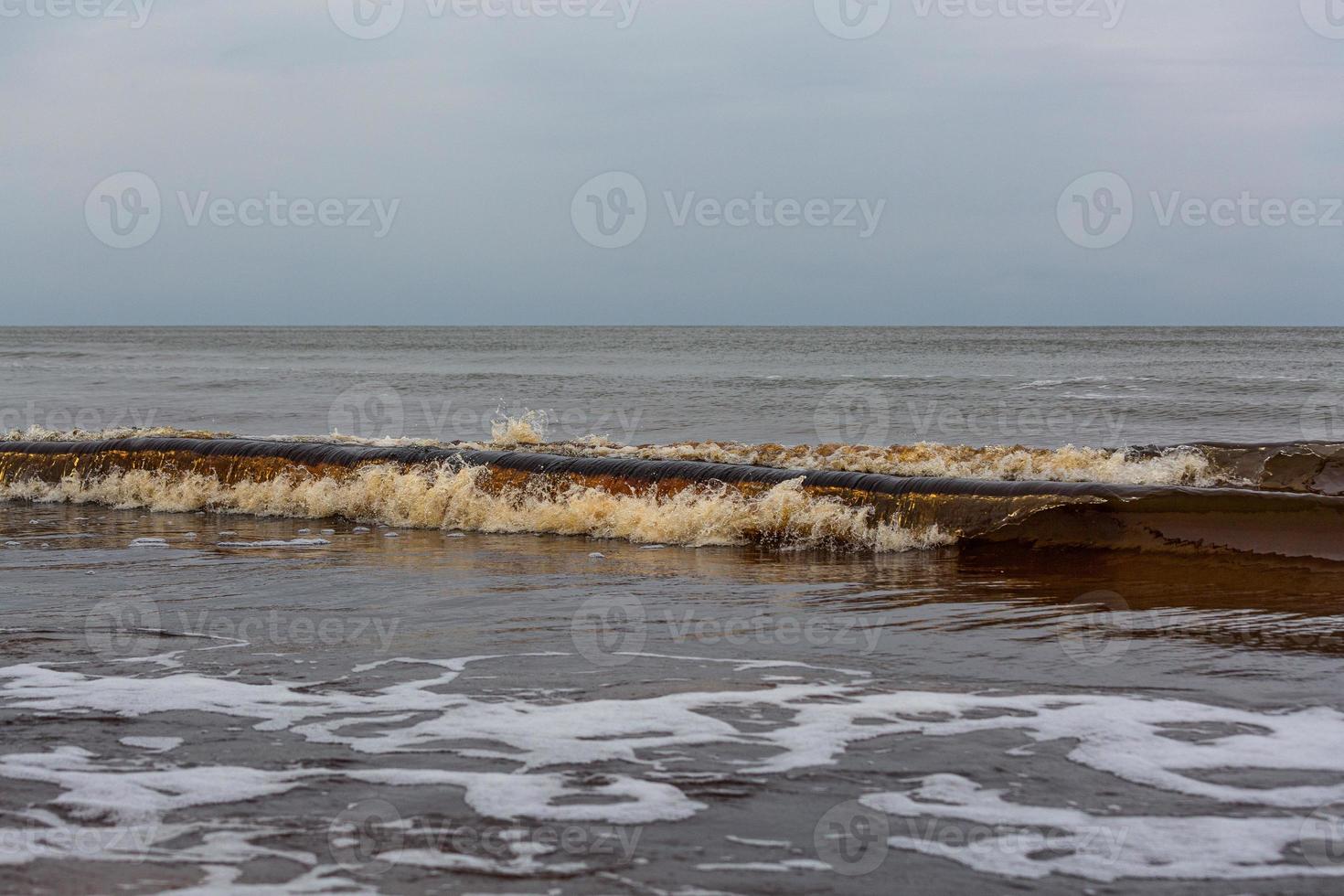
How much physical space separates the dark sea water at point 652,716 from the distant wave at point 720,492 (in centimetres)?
35

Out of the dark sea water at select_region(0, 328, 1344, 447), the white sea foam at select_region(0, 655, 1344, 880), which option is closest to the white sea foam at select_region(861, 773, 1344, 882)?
the white sea foam at select_region(0, 655, 1344, 880)

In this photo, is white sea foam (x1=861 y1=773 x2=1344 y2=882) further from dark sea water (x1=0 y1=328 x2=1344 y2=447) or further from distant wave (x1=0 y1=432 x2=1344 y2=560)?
dark sea water (x1=0 y1=328 x2=1344 y2=447)

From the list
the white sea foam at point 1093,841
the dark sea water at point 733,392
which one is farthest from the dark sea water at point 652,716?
the dark sea water at point 733,392

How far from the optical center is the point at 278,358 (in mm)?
65188

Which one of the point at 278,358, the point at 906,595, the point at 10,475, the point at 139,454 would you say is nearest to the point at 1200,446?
the point at 906,595

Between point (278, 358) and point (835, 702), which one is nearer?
point (835, 702)

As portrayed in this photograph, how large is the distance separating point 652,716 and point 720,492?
676 centimetres

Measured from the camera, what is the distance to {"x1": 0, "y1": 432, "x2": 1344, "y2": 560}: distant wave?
34.7 feet

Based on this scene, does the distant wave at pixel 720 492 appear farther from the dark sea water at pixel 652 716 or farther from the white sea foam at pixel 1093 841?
the white sea foam at pixel 1093 841

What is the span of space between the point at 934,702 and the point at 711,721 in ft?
3.67

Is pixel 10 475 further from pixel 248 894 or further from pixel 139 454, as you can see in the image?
pixel 248 894

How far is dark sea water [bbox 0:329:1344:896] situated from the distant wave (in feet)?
1.15

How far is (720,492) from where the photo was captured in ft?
41.1

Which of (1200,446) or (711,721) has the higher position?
(1200,446)
